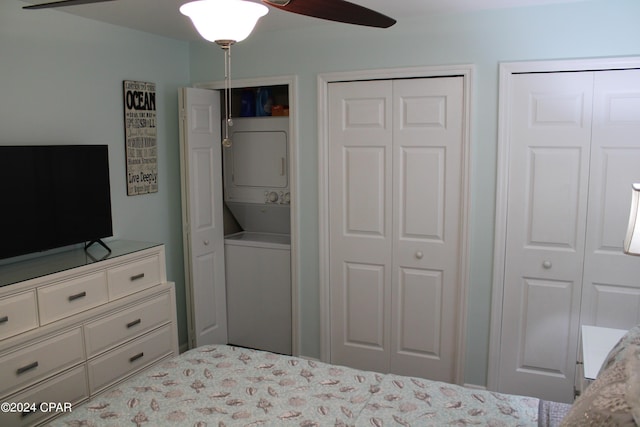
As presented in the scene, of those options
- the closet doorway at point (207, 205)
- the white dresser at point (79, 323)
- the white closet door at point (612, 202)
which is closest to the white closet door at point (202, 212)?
the closet doorway at point (207, 205)

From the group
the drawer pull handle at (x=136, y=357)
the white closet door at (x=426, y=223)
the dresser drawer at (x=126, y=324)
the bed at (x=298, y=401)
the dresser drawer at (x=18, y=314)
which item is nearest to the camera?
the bed at (x=298, y=401)

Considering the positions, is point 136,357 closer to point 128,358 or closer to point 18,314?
point 128,358

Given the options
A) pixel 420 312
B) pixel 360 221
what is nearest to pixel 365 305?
pixel 420 312

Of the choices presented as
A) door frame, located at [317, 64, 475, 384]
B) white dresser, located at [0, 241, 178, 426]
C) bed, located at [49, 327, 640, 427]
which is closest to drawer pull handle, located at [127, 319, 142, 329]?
white dresser, located at [0, 241, 178, 426]

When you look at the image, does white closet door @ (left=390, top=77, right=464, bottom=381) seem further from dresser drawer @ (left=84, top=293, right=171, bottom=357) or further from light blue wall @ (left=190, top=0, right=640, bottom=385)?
dresser drawer @ (left=84, top=293, right=171, bottom=357)

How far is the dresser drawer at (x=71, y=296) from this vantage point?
8.32ft

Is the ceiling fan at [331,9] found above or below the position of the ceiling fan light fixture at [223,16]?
above

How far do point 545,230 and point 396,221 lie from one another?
2.90 feet

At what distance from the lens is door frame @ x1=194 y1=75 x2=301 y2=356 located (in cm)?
356

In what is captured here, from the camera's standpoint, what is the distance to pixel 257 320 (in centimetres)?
401

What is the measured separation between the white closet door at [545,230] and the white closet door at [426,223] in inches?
12.8

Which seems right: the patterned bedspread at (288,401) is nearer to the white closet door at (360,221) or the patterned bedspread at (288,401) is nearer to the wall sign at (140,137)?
the white closet door at (360,221)

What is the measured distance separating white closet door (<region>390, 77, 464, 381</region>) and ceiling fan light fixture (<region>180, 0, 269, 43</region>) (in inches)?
71.4

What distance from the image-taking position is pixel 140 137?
11.7 feet
